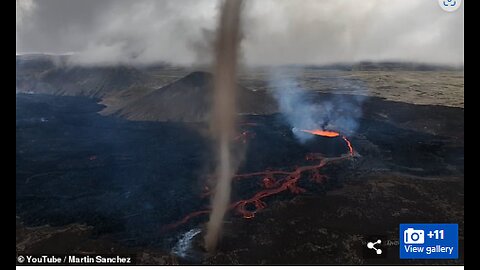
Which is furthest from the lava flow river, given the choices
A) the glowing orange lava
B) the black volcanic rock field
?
the glowing orange lava

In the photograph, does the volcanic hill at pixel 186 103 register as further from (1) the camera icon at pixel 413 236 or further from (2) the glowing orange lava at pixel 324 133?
(1) the camera icon at pixel 413 236

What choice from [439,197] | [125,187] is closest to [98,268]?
[125,187]

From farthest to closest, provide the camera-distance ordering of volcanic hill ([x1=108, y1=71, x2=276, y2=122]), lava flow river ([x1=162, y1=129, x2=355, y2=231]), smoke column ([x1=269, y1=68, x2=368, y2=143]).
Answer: volcanic hill ([x1=108, y1=71, x2=276, y2=122])
smoke column ([x1=269, y1=68, x2=368, y2=143])
lava flow river ([x1=162, y1=129, x2=355, y2=231])

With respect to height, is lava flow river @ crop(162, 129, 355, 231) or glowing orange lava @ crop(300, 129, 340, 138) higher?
glowing orange lava @ crop(300, 129, 340, 138)

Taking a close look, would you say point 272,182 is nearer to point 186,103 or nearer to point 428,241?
point 428,241

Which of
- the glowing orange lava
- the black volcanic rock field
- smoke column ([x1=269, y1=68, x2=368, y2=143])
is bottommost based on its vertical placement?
the black volcanic rock field

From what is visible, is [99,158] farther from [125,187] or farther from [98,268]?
[98,268]

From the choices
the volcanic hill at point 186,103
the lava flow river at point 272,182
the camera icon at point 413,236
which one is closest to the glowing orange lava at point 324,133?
the lava flow river at point 272,182

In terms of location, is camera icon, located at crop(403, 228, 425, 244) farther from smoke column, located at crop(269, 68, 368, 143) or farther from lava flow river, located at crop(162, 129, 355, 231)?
smoke column, located at crop(269, 68, 368, 143)
